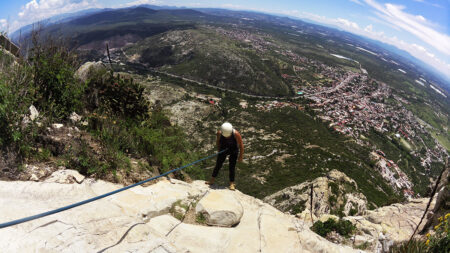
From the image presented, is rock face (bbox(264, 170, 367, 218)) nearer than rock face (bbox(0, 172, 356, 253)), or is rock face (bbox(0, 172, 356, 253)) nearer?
rock face (bbox(0, 172, 356, 253))

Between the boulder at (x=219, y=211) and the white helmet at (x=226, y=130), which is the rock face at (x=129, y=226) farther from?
the white helmet at (x=226, y=130)

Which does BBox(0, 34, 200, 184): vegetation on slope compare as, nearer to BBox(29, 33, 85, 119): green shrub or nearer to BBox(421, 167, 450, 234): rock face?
BBox(29, 33, 85, 119): green shrub

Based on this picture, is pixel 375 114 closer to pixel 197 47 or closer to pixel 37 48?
pixel 197 47

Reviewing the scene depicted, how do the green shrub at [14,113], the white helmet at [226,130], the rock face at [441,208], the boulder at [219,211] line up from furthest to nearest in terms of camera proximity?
1. the white helmet at [226,130]
2. the rock face at [441,208]
3. the boulder at [219,211]
4. the green shrub at [14,113]

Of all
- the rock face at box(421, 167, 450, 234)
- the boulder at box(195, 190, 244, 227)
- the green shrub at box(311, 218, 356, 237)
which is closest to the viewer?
the boulder at box(195, 190, 244, 227)

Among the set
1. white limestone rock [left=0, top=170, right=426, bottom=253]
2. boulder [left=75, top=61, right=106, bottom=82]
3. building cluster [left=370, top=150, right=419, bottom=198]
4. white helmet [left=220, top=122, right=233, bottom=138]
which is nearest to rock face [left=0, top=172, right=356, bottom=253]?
white limestone rock [left=0, top=170, right=426, bottom=253]

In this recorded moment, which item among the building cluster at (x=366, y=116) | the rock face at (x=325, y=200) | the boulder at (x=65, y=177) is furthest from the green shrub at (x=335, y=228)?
the building cluster at (x=366, y=116)

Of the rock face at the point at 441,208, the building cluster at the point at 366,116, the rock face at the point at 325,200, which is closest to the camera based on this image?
the rock face at the point at 441,208
